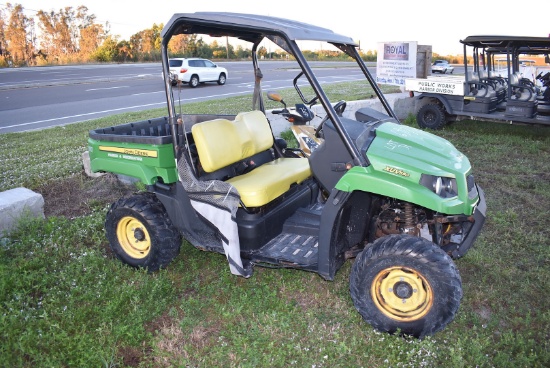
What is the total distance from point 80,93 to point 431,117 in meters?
13.0

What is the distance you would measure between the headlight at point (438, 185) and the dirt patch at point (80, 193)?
3844mm

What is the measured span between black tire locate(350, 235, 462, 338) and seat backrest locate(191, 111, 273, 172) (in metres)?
1.43

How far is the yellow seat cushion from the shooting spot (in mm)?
3578

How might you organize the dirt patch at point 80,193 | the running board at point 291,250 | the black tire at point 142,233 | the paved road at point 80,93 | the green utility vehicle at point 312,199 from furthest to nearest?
the paved road at point 80,93 → the dirt patch at point 80,193 → the black tire at point 142,233 → the running board at point 291,250 → the green utility vehicle at point 312,199

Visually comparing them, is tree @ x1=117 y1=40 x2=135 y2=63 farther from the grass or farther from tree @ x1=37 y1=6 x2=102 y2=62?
the grass

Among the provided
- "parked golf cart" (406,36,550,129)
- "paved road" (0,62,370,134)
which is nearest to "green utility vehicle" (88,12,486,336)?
"parked golf cart" (406,36,550,129)

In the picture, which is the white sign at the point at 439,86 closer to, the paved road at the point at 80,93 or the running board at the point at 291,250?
the paved road at the point at 80,93

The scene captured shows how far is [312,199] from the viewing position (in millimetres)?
4320

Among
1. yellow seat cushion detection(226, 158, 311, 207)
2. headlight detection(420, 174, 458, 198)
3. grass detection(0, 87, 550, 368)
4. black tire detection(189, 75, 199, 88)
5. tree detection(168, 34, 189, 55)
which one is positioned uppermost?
tree detection(168, 34, 189, 55)

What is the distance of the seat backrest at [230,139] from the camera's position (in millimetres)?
3754

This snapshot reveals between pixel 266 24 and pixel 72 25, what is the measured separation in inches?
1617

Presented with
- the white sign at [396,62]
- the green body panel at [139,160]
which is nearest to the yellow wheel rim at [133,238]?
the green body panel at [139,160]

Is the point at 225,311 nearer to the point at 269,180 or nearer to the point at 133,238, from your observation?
the point at 269,180

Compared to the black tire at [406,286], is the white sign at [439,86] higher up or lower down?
higher up
